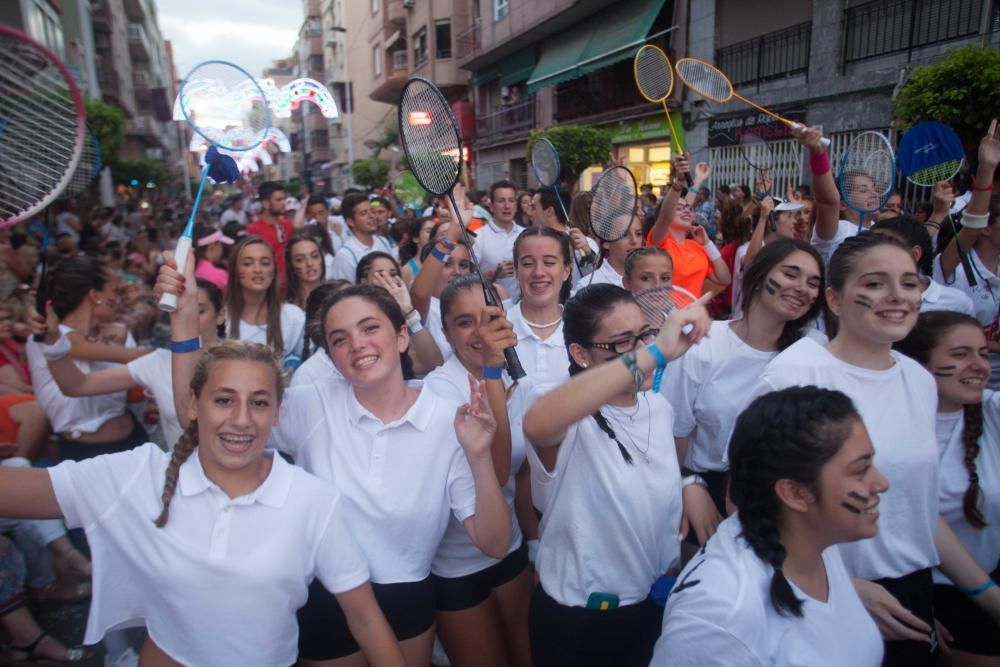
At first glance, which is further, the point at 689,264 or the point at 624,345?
the point at 689,264

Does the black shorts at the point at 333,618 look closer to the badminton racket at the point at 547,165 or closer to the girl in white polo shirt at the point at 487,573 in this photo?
the girl in white polo shirt at the point at 487,573

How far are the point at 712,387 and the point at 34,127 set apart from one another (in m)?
2.98

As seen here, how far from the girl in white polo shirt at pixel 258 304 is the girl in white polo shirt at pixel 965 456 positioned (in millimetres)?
3529

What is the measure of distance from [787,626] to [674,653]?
30 centimetres

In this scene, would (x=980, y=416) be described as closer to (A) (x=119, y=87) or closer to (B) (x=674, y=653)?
(B) (x=674, y=653)

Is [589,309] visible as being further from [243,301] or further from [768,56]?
[768,56]

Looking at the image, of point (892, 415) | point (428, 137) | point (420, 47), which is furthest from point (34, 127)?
point (420, 47)

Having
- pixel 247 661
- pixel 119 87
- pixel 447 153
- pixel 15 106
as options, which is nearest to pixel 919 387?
pixel 447 153

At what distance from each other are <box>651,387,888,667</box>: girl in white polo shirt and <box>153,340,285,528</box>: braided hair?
1.50 meters

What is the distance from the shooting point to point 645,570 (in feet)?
6.98

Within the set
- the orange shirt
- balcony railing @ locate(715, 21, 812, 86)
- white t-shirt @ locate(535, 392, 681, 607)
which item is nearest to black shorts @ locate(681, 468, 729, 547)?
white t-shirt @ locate(535, 392, 681, 607)

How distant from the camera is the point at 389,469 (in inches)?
88.7

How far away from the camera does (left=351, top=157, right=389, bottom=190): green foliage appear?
Answer: 27.2 m

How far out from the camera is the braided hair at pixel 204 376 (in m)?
1.92
